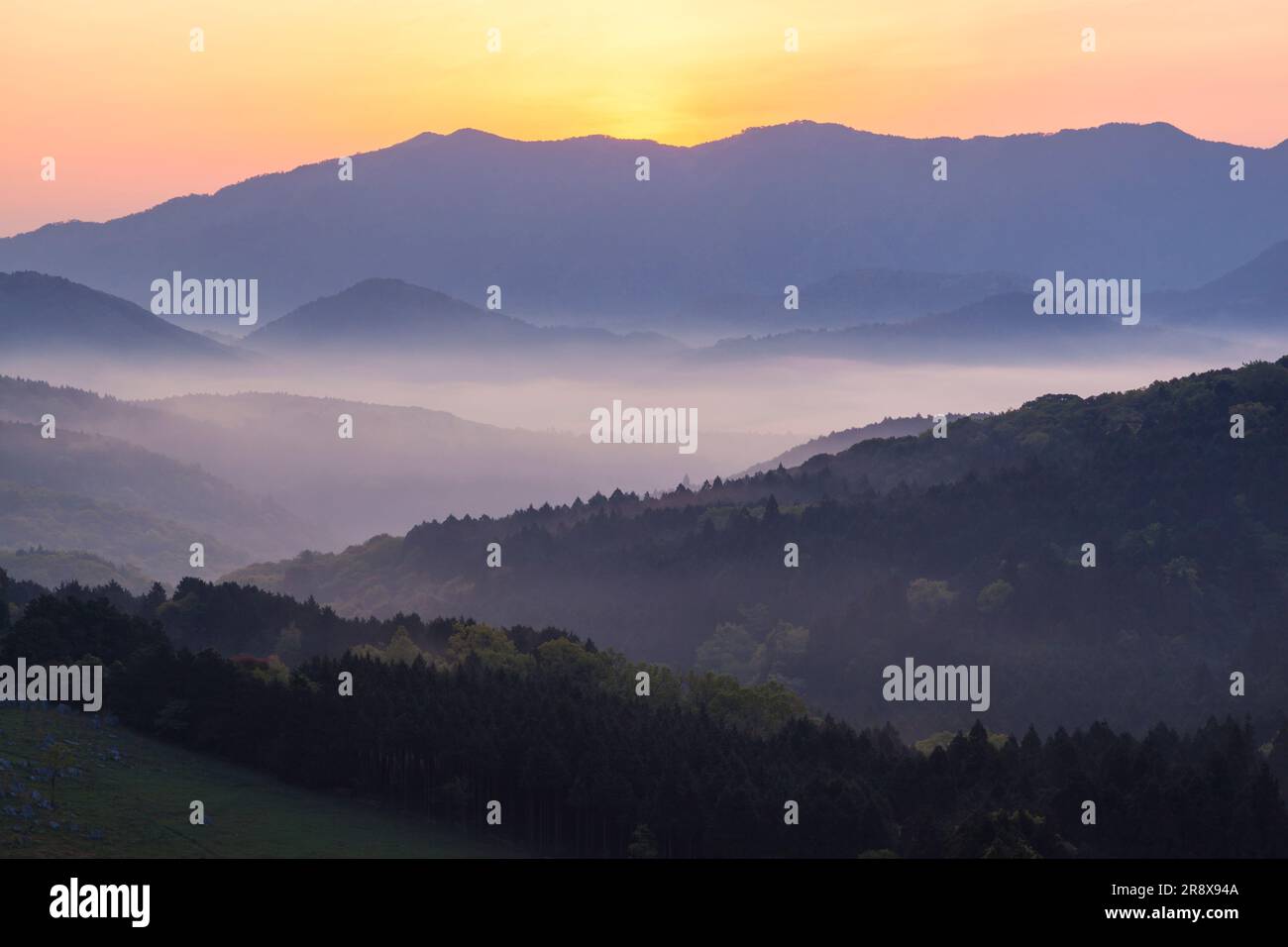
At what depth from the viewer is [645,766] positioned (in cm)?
10869

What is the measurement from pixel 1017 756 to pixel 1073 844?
13.5 meters

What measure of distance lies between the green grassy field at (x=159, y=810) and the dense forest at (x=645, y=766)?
3665mm

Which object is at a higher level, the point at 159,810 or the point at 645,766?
the point at 645,766

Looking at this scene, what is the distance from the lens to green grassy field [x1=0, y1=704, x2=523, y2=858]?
290 feet

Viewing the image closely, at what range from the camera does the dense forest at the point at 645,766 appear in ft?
343

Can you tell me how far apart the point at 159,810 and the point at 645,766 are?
98.3 ft

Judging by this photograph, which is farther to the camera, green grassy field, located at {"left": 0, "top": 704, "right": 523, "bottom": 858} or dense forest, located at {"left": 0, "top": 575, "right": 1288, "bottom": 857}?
dense forest, located at {"left": 0, "top": 575, "right": 1288, "bottom": 857}

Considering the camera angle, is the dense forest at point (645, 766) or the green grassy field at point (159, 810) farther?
the dense forest at point (645, 766)

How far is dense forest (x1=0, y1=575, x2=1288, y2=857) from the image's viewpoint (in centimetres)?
10450

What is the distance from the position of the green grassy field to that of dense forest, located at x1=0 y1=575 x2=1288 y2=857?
12.0 ft

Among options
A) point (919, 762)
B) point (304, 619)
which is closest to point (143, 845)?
point (919, 762)

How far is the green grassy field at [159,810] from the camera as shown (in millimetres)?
88250
